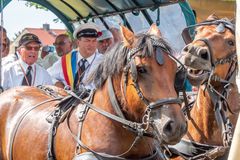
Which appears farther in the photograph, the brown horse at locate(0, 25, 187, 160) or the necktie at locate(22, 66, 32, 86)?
the necktie at locate(22, 66, 32, 86)

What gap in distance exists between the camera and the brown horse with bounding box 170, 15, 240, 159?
4691 millimetres

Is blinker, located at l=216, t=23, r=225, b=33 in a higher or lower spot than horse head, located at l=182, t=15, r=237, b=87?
higher

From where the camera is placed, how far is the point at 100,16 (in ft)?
29.2

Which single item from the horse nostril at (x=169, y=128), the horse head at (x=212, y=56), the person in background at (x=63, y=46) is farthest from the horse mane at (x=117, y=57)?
the person in background at (x=63, y=46)

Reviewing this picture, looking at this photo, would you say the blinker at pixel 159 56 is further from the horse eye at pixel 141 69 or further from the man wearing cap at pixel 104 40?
the man wearing cap at pixel 104 40

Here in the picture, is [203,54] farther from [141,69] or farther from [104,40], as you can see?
[104,40]

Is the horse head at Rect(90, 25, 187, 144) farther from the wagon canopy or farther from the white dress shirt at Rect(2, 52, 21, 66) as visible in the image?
the white dress shirt at Rect(2, 52, 21, 66)

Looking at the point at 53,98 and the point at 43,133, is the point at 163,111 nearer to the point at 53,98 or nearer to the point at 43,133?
the point at 43,133

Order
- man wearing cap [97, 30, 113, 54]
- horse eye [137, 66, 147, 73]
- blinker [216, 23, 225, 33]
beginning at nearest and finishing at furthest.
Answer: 1. horse eye [137, 66, 147, 73]
2. blinker [216, 23, 225, 33]
3. man wearing cap [97, 30, 113, 54]

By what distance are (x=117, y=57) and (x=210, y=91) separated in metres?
0.98

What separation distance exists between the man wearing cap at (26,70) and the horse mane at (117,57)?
2.81 metres

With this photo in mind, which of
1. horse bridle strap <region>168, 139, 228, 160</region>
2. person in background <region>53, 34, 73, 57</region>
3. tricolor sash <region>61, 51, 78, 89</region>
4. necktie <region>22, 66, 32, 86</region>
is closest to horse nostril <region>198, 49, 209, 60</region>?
horse bridle strap <region>168, 139, 228, 160</region>

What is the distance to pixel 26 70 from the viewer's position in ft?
23.3

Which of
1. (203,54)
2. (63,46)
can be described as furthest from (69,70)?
(203,54)
